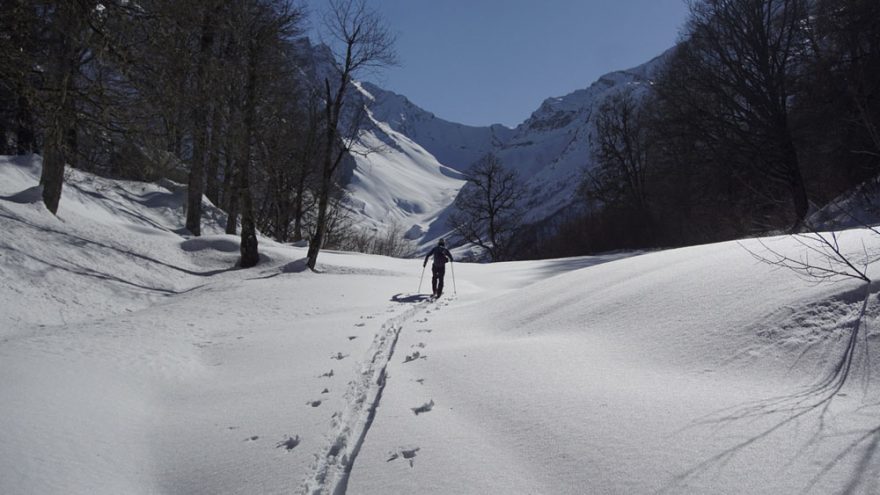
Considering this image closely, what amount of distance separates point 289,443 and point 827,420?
3530 millimetres

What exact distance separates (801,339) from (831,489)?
5.22 ft

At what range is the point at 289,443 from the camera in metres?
3.69

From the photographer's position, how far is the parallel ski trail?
10.3 ft

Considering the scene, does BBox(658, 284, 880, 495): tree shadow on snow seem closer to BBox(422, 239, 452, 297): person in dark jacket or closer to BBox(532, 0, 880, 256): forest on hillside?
BBox(422, 239, 452, 297): person in dark jacket

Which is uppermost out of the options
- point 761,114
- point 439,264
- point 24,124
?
point 761,114

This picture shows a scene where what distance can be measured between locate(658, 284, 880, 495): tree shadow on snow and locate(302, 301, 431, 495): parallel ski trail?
2.00 metres

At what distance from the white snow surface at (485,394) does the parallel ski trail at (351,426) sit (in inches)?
0.8

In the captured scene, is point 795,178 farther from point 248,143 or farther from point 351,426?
point 351,426

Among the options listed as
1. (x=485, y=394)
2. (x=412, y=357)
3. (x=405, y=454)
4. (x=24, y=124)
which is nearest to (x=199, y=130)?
(x=24, y=124)

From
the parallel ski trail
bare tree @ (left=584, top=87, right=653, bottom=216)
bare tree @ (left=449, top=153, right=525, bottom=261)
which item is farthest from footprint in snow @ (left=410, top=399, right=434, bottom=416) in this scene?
bare tree @ (left=449, top=153, right=525, bottom=261)

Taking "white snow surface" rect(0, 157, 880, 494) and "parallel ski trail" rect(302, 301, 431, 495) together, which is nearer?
"white snow surface" rect(0, 157, 880, 494)

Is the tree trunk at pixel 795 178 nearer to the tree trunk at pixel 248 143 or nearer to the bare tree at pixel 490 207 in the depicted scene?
the tree trunk at pixel 248 143

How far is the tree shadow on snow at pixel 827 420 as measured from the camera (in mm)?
2312

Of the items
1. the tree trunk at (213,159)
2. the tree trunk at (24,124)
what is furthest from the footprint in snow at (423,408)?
the tree trunk at (213,159)
